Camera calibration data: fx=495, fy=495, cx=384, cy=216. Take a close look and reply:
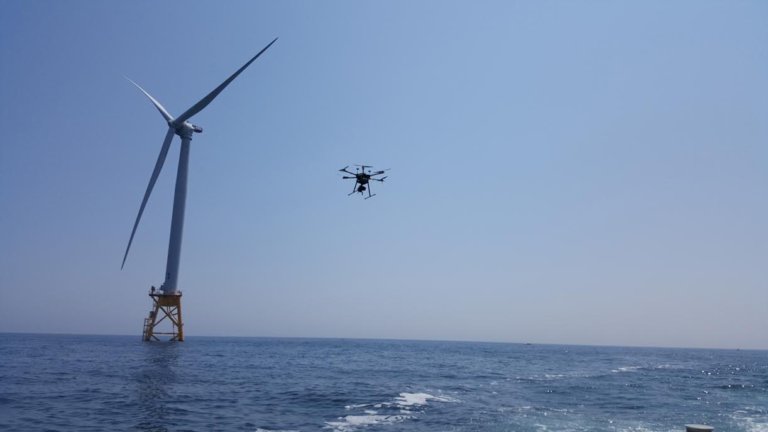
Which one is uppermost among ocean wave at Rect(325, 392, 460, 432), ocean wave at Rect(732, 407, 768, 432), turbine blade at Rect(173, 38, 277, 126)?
turbine blade at Rect(173, 38, 277, 126)

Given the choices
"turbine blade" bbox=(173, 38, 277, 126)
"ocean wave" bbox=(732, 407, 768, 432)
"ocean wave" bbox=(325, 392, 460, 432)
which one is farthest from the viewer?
"turbine blade" bbox=(173, 38, 277, 126)

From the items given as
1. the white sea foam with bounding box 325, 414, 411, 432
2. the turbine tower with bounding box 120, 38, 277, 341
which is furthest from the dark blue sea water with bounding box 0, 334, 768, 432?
the turbine tower with bounding box 120, 38, 277, 341

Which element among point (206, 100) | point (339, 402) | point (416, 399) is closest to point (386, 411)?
point (339, 402)

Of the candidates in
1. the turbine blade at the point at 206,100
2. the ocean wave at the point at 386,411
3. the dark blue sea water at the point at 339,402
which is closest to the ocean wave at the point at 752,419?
the dark blue sea water at the point at 339,402

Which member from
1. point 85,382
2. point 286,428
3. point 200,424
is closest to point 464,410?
point 286,428

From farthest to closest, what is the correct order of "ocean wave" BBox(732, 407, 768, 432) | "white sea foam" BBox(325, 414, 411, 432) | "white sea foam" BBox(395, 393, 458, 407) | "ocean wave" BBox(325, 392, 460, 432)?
"white sea foam" BBox(395, 393, 458, 407), "ocean wave" BBox(732, 407, 768, 432), "ocean wave" BBox(325, 392, 460, 432), "white sea foam" BBox(325, 414, 411, 432)

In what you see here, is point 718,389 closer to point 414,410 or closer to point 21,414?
point 414,410

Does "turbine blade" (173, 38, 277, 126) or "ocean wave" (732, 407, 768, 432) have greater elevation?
"turbine blade" (173, 38, 277, 126)

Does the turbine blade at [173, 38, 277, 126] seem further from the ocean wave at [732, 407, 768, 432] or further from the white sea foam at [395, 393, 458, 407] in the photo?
the ocean wave at [732, 407, 768, 432]

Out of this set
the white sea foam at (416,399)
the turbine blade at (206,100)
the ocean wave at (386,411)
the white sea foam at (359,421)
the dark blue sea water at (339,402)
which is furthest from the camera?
the turbine blade at (206,100)

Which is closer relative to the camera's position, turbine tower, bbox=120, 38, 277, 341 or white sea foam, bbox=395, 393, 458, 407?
white sea foam, bbox=395, 393, 458, 407

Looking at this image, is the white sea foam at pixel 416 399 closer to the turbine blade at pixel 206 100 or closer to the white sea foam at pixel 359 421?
the white sea foam at pixel 359 421

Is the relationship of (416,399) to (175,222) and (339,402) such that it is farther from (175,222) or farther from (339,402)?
(175,222)
